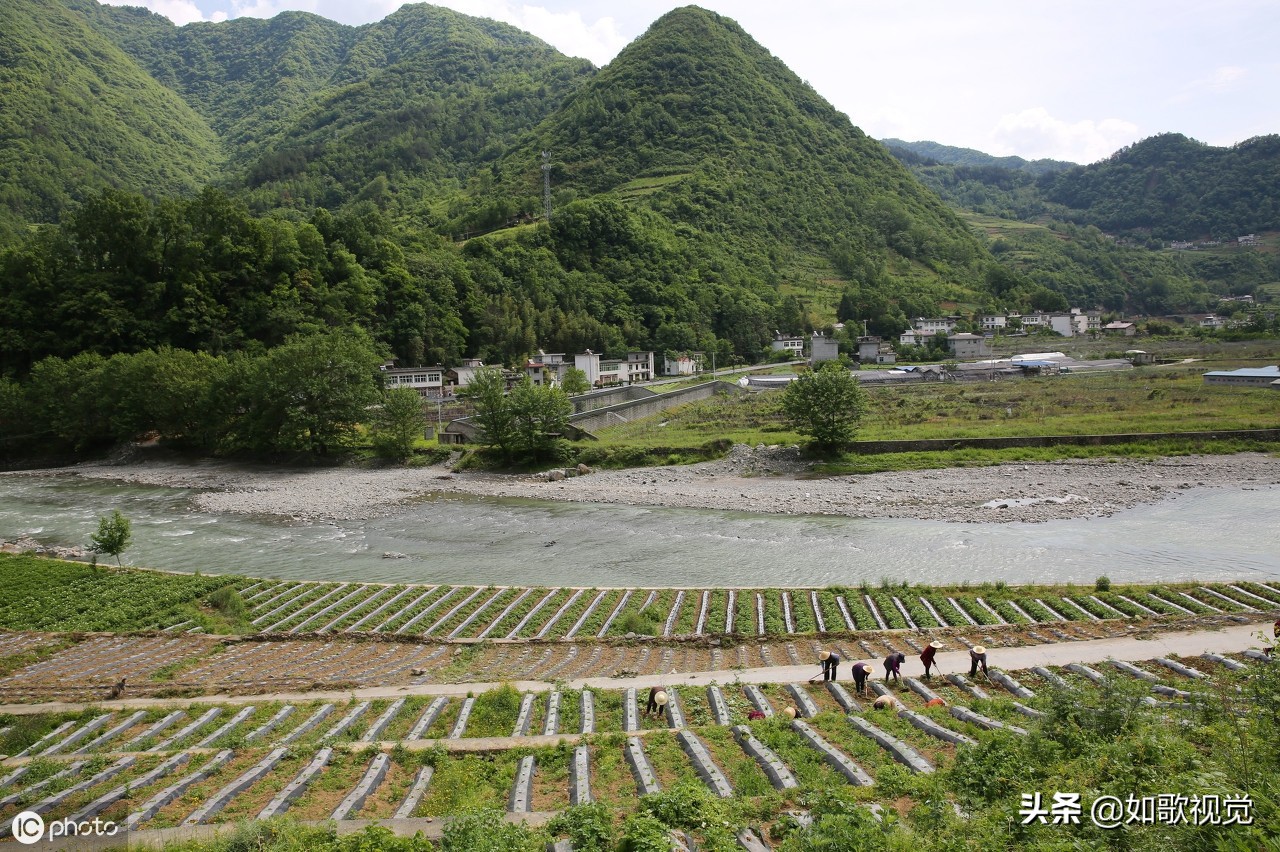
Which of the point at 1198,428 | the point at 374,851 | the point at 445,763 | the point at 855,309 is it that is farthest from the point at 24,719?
the point at 855,309

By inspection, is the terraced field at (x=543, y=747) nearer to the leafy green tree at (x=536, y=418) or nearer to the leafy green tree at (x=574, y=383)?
the leafy green tree at (x=536, y=418)

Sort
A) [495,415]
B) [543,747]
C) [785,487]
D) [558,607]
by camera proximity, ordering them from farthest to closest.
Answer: [495,415]
[785,487]
[558,607]
[543,747]

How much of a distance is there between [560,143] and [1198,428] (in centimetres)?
13419

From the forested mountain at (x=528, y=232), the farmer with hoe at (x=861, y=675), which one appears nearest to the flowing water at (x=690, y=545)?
the farmer with hoe at (x=861, y=675)

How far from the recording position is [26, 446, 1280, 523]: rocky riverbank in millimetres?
33375

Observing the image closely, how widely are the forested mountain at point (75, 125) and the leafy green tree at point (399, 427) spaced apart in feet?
238

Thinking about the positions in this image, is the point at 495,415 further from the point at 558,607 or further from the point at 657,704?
the point at 657,704

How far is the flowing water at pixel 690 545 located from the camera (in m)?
24.5

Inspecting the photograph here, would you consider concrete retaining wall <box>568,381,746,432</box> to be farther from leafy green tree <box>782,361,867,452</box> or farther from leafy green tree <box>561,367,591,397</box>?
leafy green tree <box>782,361,867,452</box>

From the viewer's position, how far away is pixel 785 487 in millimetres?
38719

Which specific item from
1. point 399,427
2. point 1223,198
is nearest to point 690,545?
point 399,427

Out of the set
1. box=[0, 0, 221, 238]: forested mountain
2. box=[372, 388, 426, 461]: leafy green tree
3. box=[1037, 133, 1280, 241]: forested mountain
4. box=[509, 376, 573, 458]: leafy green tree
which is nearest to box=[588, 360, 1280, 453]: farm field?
box=[509, 376, 573, 458]: leafy green tree
